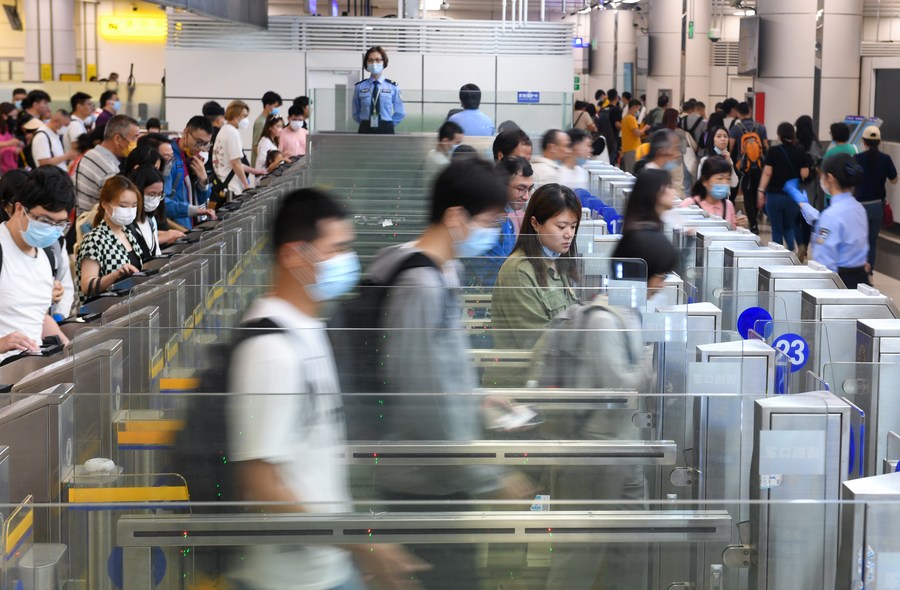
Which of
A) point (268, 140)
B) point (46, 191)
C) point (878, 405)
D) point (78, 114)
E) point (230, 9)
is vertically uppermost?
point (230, 9)

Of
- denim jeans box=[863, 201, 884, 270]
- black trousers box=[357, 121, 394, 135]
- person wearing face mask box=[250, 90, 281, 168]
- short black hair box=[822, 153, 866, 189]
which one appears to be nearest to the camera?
short black hair box=[822, 153, 866, 189]

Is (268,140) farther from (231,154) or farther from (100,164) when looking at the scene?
(100,164)

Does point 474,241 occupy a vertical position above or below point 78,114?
below

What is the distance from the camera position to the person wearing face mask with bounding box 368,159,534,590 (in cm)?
268

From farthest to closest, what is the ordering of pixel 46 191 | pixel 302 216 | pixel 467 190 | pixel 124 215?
pixel 124 215
pixel 46 191
pixel 467 190
pixel 302 216

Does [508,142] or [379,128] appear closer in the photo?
[508,142]

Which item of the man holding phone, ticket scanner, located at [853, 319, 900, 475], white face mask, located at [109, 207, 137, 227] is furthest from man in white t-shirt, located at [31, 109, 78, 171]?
ticket scanner, located at [853, 319, 900, 475]

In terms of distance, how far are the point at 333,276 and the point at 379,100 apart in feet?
32.5

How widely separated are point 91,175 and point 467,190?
17.5ft

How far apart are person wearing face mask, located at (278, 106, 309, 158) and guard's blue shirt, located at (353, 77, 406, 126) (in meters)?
1.74

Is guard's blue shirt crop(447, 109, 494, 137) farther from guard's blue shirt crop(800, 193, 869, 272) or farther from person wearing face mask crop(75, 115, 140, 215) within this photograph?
guard's blue shirt crop(800, 193, 869, 272)

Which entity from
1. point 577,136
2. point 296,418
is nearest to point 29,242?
point 296,418

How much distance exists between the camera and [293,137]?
14438 millimetres

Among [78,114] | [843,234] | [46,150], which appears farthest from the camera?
[78,114]
